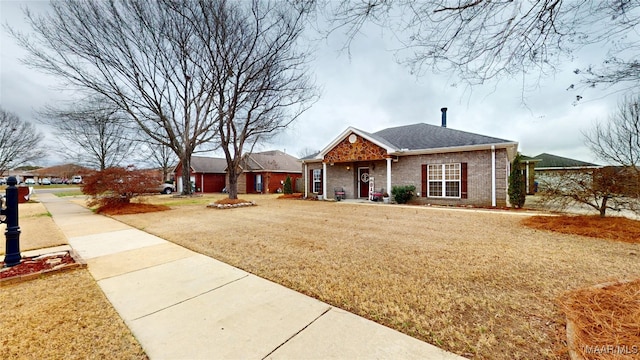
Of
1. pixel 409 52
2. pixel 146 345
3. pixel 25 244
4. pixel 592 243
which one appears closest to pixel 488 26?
pixel 409 52

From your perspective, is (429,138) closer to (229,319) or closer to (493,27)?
(493,27)

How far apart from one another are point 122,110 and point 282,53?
1204 cm

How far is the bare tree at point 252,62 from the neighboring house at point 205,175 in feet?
50.6

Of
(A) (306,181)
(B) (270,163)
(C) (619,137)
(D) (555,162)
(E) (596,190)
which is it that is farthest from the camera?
(B) (270,163)

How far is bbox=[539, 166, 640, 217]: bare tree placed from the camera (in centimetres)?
584

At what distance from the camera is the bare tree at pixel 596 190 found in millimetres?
5840

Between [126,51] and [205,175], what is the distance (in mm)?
16271

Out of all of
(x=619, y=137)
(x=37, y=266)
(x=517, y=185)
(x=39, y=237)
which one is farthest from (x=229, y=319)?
(x=619, y=137)

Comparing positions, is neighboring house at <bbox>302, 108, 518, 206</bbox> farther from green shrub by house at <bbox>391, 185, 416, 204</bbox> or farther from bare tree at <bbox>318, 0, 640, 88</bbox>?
bare tree at <bbox>318, 0, 640, 88</bbox>

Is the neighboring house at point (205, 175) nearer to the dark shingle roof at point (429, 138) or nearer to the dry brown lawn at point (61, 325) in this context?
the dark shingle roof at point (429, 138)

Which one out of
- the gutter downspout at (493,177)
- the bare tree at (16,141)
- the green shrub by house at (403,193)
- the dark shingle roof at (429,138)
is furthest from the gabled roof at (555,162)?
the bare tree at (16,141)

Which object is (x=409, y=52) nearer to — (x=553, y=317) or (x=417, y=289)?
(x=417, y=289)

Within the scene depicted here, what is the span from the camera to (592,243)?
495 cm

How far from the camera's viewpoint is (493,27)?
265 cm
